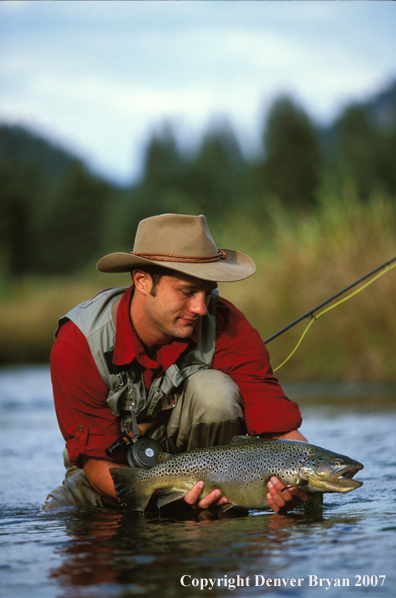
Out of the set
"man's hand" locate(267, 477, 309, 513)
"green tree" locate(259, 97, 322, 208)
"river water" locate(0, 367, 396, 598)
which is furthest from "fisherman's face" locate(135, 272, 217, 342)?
"green tree" locate(259, 97, 322, 208)

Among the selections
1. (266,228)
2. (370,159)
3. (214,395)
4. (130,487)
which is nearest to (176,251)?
(214,395)

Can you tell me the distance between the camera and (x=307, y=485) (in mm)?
2998

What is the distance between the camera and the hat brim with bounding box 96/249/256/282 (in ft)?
10.1

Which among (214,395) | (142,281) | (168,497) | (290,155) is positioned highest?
(290,155)

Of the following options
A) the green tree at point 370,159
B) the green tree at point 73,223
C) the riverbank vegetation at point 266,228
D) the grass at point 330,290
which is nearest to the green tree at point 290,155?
the riverbank vegetation at point 266,228

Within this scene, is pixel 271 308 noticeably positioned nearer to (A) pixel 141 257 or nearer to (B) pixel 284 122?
(A) pixel 141 257

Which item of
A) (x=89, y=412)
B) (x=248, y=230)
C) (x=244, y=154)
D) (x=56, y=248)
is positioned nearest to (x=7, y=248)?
(x=56, y=248)

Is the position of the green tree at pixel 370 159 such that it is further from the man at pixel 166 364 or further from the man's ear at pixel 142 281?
the man's ear at pixel 142 281

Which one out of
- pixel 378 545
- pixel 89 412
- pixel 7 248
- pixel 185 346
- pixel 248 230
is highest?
pixel 7 248

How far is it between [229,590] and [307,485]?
0.88m

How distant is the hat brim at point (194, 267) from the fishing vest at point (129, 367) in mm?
229

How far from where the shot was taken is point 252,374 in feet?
11.3

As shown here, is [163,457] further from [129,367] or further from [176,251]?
[176,251]

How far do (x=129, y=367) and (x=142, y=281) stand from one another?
1.31 feet
